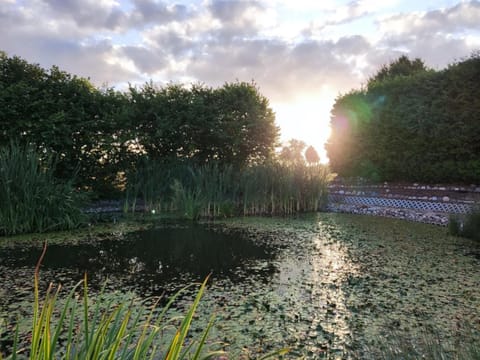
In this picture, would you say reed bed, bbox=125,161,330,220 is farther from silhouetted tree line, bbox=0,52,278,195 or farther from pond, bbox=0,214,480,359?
pond, bbox=0,214,480,359

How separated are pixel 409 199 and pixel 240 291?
6663 millimetres

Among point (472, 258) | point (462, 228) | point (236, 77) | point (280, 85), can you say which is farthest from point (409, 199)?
point (236, 77)

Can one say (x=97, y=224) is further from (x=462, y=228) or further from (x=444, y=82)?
(x=444, y=82)

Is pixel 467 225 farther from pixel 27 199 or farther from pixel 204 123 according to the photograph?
pixel 27 199

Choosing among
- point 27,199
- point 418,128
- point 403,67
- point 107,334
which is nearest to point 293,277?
point 107,334

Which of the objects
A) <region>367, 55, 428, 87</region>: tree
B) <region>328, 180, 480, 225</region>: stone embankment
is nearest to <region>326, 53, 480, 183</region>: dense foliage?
<region>328, 180, 480, 225</region>: stone embankment

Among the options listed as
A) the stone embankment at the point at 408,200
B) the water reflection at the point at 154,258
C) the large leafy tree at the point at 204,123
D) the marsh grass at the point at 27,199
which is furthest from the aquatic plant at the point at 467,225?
the marsh grass at the point at 27,199

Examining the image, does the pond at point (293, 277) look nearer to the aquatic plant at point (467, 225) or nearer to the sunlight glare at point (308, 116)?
the aquatic plant at point (467, 225)

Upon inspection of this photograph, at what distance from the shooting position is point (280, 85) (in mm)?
8297

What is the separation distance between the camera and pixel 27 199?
5.31 m

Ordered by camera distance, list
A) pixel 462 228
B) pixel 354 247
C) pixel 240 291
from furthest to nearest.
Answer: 1. pixel 462 228
2. pixel 354 247
3. pixel 240 291

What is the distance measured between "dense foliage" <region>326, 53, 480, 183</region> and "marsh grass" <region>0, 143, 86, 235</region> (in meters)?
8.78

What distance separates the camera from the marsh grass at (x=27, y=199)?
17.2 ft

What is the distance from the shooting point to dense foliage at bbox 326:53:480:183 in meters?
9.09
